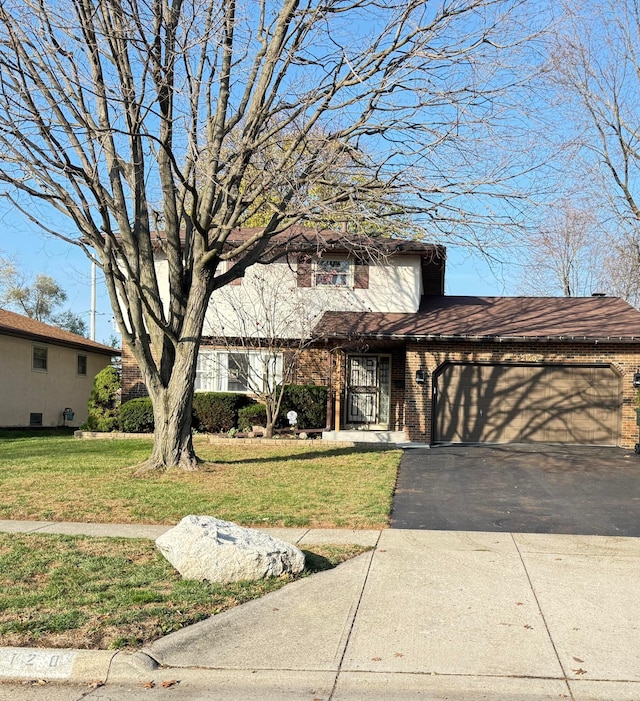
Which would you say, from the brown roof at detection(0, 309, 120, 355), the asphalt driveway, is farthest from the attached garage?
the brown roof at detection(0, 309, 120, 355)

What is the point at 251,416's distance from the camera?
66.6 ft

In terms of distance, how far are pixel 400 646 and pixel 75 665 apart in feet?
7.22

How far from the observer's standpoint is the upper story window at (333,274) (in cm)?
2148

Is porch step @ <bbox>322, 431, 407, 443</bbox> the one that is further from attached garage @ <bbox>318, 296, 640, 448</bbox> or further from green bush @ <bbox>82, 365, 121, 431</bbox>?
green bush @ <bbox>82, 365, 121, 431</bbox>

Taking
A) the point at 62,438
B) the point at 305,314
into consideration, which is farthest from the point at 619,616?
the point at 62,438

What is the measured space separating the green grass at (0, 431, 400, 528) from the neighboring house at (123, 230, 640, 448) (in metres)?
3.29

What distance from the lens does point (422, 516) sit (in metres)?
9.97

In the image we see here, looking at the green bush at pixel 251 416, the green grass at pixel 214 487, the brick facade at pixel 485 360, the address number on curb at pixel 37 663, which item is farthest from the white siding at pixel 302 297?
the address number on curb at pixel 37 663

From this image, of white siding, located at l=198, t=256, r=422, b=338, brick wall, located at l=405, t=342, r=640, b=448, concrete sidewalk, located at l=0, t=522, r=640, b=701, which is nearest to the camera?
concrete sidewalk, located at l=0, t=522, r=640, b=701

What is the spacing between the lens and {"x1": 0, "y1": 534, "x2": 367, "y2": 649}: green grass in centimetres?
527

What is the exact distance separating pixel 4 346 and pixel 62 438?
14.1 feet

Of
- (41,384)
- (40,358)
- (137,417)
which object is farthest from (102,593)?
(40,358)

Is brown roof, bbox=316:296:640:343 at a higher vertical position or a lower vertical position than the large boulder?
higher

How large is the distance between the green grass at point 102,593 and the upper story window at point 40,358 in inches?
698
